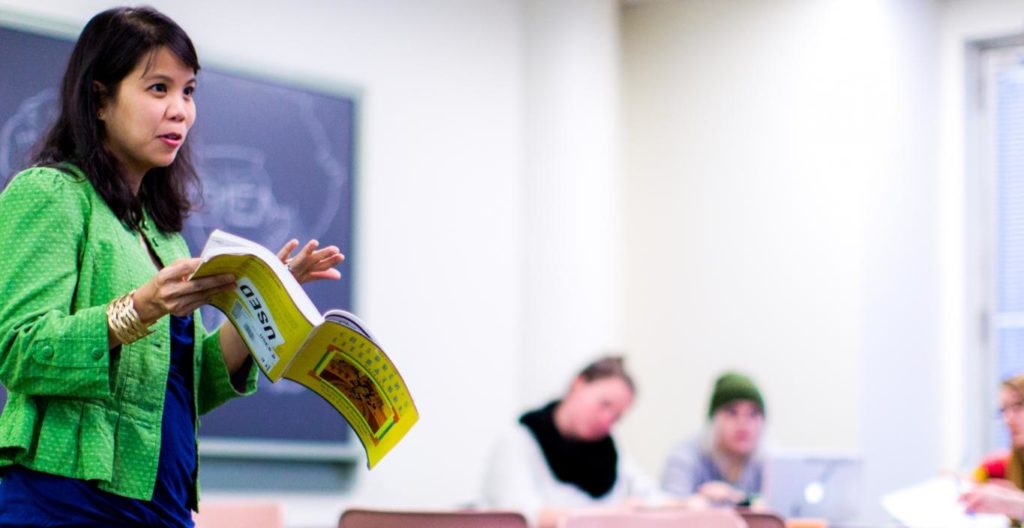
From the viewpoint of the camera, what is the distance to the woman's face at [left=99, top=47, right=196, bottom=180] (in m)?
1.80

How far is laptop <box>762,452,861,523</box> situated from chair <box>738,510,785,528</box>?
96 cm

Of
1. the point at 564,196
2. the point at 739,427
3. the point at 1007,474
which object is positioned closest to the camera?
the point at 1007,474

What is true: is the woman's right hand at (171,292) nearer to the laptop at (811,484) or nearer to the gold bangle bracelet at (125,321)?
the gold bangle bracelet at (125,321)

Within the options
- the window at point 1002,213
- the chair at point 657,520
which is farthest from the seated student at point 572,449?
the window at point 1002,213

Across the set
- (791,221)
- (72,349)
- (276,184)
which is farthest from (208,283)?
(791,221)

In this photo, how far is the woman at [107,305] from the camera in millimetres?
1649

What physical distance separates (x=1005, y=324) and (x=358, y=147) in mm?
3180

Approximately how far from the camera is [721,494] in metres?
5.45

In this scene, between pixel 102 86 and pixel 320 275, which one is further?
pixel 320 275

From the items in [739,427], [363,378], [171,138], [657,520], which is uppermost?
[171,138]

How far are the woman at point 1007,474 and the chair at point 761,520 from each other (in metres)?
0.49

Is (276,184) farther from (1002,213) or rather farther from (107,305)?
(107,305)

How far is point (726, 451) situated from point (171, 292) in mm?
4659

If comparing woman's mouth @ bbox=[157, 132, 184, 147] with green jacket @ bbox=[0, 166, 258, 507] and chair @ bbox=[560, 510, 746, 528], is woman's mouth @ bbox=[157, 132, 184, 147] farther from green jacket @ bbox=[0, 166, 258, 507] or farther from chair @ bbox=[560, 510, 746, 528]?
chair @ bbox=[560, 510, 746, 528]
